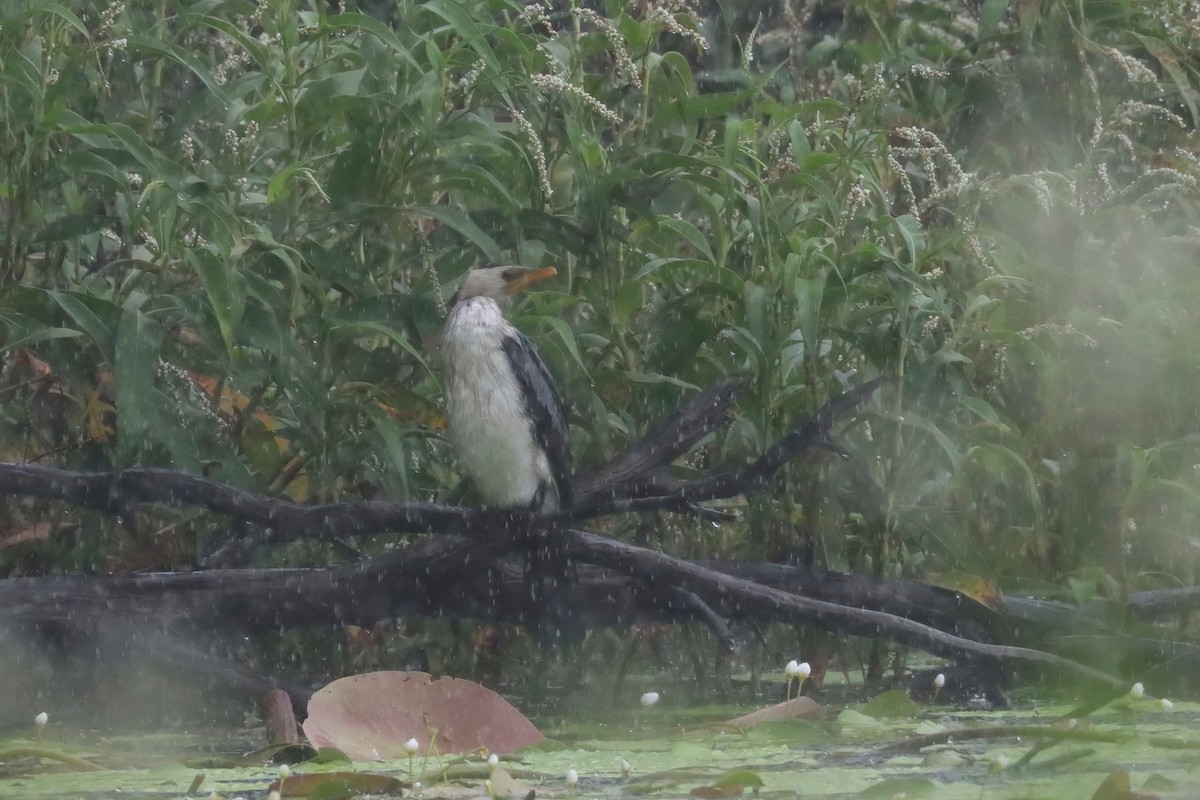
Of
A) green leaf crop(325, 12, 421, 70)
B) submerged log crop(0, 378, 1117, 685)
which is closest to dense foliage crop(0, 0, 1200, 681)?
green leaf crop(325, 12, 421, 70)

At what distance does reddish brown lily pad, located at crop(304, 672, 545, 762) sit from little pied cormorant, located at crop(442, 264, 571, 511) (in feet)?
2.99

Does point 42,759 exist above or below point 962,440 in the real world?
below

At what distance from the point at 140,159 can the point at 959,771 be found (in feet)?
7.62

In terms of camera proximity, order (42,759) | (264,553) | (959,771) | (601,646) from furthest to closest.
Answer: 1. (601,646)
2. (264,553)
3. (42,759)
4. (959,771)

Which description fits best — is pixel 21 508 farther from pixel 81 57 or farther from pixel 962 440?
pixel 962 440

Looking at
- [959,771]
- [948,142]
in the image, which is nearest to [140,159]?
[959,771]

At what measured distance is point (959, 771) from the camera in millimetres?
2920

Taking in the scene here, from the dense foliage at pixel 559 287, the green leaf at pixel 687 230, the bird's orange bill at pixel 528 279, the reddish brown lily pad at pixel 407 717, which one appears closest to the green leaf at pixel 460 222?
the dense foliage at pixel 559 287

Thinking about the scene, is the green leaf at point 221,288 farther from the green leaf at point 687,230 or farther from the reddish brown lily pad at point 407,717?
the green leaf at point 687,230

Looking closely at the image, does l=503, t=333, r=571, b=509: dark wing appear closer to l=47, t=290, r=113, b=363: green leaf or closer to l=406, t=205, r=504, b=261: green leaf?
l=406, t=205, r=504, b=261: green leaf

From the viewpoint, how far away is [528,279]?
14.5 feet

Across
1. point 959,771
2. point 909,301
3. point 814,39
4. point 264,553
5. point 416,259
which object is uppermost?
point 814,39

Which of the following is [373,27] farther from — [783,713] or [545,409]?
[783,713]

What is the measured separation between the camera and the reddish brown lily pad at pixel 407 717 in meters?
3.18
